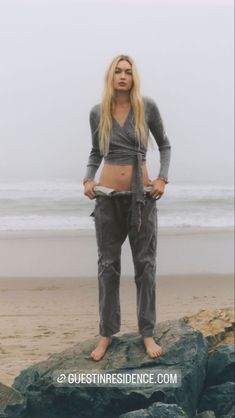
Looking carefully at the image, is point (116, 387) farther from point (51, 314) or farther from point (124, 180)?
point (124, 180)

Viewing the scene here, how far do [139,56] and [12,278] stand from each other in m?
1.36

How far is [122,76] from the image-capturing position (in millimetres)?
2955

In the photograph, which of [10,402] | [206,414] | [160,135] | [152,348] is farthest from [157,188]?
[10,402]

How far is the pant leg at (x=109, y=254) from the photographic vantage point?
9.86ft

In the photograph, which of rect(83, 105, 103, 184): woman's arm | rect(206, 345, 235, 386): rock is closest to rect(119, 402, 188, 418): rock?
rect(206, 345, 235, 386): rock

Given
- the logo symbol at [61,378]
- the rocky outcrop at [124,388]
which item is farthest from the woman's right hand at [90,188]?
the logo symbol at [61,378]

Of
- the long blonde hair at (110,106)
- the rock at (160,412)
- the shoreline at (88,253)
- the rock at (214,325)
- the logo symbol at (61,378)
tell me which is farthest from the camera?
the rock at (214,325)

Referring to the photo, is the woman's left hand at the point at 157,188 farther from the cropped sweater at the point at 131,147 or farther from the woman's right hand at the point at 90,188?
the woman's right hand at the point at 90,188

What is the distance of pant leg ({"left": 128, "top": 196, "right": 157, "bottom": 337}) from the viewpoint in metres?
3.02

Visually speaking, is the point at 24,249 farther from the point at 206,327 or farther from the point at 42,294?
the point at 206,327

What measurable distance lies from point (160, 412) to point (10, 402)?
738 mm

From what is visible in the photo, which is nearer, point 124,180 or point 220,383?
point 124,180

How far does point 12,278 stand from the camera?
11.0 feet

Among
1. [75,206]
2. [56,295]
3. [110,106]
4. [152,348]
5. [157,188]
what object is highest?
[110,106]
